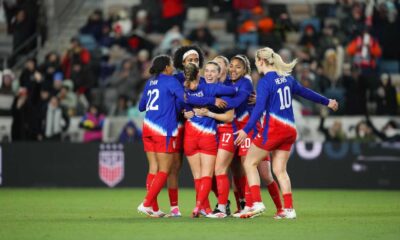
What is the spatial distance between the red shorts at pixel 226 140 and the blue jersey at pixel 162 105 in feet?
2.01

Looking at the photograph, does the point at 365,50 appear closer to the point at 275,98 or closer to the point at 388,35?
the point at 388,35

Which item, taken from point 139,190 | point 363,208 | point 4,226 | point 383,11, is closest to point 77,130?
point 139,190

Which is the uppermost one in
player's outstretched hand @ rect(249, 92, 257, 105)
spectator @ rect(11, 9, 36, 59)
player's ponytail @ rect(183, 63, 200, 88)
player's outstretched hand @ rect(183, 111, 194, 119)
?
spectator @ rect(11, 9, 36, 59)

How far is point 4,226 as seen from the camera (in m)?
12.4

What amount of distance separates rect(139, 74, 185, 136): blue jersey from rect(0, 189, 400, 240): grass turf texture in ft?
3.86

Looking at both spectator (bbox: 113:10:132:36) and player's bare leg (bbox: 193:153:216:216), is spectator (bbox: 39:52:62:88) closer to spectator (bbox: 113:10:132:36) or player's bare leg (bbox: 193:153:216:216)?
spectator (bbox: 113:10:132:36)

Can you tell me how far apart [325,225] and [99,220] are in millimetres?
2833

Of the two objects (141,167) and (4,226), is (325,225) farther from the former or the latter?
(141,167)

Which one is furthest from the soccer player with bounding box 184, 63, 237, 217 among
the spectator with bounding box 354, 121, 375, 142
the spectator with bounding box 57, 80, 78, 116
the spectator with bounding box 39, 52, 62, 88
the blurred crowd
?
the spectator with bounding box 39, 52, 62, 88

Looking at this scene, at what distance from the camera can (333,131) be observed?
22.8 metres

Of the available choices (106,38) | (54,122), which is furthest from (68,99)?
(106,38)

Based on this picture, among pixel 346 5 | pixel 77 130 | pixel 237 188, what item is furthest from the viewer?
pixel 346 5

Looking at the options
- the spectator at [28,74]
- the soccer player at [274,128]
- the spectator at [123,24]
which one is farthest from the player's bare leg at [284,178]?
the spectator at [123,24]

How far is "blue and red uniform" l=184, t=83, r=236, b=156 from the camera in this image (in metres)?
13.5
